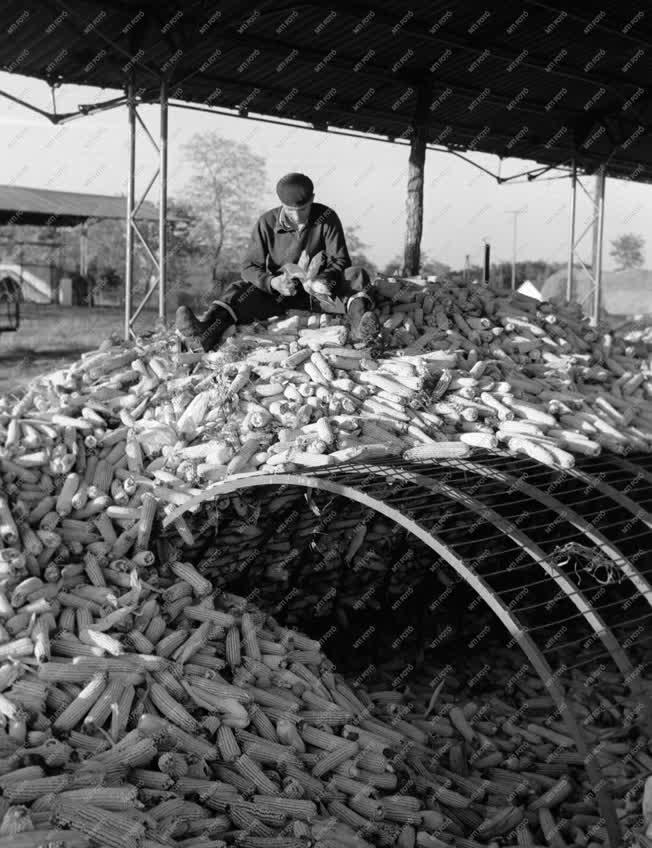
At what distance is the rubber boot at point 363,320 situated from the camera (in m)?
7.07

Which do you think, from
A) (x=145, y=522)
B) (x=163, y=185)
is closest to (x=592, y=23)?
(x=163, y=185)

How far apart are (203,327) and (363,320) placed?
131 centimetres

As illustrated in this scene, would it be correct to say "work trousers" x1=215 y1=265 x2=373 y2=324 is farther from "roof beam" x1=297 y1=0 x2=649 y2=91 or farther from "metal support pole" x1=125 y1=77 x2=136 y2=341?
"metal support pole" x1=125 y1=77 x2=136 y2=341

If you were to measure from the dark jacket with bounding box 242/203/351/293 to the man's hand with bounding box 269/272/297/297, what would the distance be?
0.11m

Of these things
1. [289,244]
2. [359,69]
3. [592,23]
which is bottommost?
[289,244]

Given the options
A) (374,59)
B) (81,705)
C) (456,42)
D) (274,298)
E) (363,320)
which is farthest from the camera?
(374,59)

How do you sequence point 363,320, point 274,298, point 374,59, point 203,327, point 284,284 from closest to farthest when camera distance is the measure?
point 363,320 < point 203,327 < point 284,284 < point 274,298 < point 374,59

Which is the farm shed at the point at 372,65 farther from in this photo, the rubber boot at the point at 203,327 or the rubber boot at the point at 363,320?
the rubber boot at the point at 363,320

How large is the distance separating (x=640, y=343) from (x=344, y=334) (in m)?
3.80

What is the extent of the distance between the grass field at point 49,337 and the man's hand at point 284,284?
586 cm

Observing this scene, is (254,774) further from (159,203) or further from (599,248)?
(599,248)

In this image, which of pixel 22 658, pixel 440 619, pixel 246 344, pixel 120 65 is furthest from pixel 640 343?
pixel 120 65

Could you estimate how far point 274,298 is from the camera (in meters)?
7.86

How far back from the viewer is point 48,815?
4074mm
